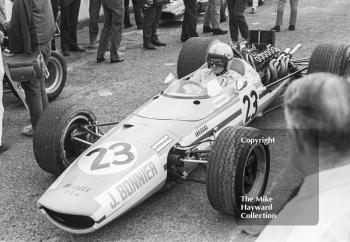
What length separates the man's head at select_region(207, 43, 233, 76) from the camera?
188 inches

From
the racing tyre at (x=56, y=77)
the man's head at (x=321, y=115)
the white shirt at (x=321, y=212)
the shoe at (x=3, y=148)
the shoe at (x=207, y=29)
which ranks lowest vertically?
the shoe at (x=207, y=29)

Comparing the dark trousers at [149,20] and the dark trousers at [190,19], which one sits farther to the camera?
the dark trousers at [190,19]

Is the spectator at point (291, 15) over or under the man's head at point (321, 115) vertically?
under

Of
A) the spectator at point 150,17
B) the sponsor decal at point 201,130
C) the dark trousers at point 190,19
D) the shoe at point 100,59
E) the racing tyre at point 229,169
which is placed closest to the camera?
the racing tyre at point 229,169

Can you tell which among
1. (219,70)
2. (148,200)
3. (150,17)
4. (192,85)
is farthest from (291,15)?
(148,200)

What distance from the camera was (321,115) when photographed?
1.24 meters

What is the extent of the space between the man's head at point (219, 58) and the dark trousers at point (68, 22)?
4403mm

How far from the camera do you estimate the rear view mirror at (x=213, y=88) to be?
169 inches

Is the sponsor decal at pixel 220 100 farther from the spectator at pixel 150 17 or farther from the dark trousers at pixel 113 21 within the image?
the spectator at pixel 150 17

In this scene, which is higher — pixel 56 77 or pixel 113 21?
pixel 113 21

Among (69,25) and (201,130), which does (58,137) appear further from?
(69,25)

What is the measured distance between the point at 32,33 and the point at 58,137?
139 cm

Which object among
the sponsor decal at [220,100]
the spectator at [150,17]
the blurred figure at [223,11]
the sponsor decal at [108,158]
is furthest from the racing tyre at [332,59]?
the blurred figure at [223,11]

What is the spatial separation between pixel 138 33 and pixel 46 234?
301 inches
